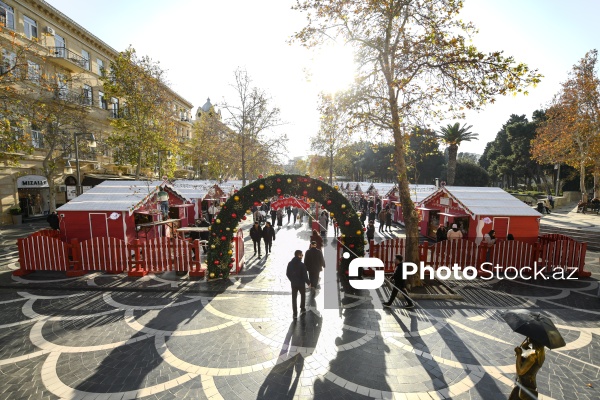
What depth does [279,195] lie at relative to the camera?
9.91 meters

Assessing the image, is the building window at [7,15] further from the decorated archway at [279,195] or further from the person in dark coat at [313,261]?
the person in dark coat at [313,261]

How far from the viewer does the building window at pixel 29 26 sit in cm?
2194

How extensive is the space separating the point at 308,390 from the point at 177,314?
428 cm

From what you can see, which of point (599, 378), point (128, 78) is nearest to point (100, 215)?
point (128, 78)

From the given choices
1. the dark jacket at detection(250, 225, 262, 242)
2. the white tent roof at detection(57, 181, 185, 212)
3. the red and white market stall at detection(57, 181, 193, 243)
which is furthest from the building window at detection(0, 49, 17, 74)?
the dark jacket at detection(250, 225, 262, 242)

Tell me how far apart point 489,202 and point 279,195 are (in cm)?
1110

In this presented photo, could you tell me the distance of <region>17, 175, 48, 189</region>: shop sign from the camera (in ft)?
73.8

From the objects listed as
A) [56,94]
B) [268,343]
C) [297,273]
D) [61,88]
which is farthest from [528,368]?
[56,94]

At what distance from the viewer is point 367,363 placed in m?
5.39

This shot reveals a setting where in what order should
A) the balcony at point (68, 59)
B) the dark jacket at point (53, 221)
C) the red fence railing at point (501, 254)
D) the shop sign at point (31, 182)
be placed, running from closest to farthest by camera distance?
the red fence railing at point (501, 254) < the dark jacket at point (53, 221) < the shop sign at point (31, 182) < the balcony at point (68, 59)

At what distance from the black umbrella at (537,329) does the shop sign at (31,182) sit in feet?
103

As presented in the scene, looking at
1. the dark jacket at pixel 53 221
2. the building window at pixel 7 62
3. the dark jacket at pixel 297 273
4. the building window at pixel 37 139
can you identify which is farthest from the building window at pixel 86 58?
the dark jacket at pixel 297 273

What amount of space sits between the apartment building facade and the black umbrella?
70.5 feet

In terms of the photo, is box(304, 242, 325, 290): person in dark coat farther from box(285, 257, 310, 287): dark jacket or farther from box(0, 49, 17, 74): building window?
box(0, 49, 17, 74): building window
